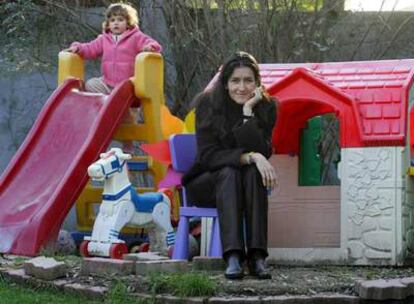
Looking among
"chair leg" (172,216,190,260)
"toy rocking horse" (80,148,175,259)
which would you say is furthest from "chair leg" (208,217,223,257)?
"toy rocking horse" (80,148,175,259)

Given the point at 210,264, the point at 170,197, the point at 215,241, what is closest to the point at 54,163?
the point at 170,197

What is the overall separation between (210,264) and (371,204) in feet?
3.59

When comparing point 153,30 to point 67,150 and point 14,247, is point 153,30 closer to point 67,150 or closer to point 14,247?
point 67,150

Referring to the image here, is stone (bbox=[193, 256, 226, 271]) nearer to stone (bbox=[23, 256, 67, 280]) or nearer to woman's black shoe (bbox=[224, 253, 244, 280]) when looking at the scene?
woman's black shoe (bbox=[224, 253, 244, 280])

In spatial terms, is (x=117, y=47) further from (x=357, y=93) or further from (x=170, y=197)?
(x=357, y=93)

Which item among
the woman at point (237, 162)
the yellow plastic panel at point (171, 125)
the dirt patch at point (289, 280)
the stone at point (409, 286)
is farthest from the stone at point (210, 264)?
the yellow plastic panel at point (171, 125)

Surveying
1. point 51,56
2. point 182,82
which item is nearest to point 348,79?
point 182,82

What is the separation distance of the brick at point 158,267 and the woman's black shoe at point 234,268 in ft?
0.75

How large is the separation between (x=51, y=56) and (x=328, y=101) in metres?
4.98

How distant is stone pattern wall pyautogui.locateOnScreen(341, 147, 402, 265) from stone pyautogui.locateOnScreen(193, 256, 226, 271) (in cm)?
88

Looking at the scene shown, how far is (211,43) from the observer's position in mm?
8875

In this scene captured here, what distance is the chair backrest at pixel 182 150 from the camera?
5.63 metres

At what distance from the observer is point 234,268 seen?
4.47 m

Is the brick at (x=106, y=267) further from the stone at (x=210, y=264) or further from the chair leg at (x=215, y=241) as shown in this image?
the chair leg at (x=215, y=241)
